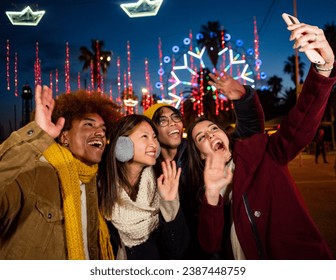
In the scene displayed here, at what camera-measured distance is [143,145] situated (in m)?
2.22

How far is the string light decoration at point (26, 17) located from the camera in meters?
4.25

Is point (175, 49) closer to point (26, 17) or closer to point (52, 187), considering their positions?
point (26, 17)

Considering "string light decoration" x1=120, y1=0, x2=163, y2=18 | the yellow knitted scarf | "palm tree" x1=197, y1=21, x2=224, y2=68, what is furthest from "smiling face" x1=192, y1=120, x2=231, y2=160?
"palm tree" x1=197, y1=21, x2=224, y2=68

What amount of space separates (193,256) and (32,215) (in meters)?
1.25

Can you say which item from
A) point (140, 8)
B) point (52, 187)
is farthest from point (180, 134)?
point (140, 8)

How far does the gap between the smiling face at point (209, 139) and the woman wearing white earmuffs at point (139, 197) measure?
0.30 metres

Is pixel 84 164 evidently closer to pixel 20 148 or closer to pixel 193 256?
pixel 20 148

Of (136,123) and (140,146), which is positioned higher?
(136,123)

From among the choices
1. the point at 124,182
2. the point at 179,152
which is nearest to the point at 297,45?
the point at 124,182

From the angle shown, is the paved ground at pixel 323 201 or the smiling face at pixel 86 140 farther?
the paved ground at pixel 323 201

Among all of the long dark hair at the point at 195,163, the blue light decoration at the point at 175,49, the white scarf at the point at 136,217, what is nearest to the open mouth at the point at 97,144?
the white scarf at the point at 136,217

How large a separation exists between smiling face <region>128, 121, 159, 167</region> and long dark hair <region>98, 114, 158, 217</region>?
5 cm

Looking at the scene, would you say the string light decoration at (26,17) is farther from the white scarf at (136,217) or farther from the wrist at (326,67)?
the wrist at (326,67)

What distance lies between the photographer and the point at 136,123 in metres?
2.28
